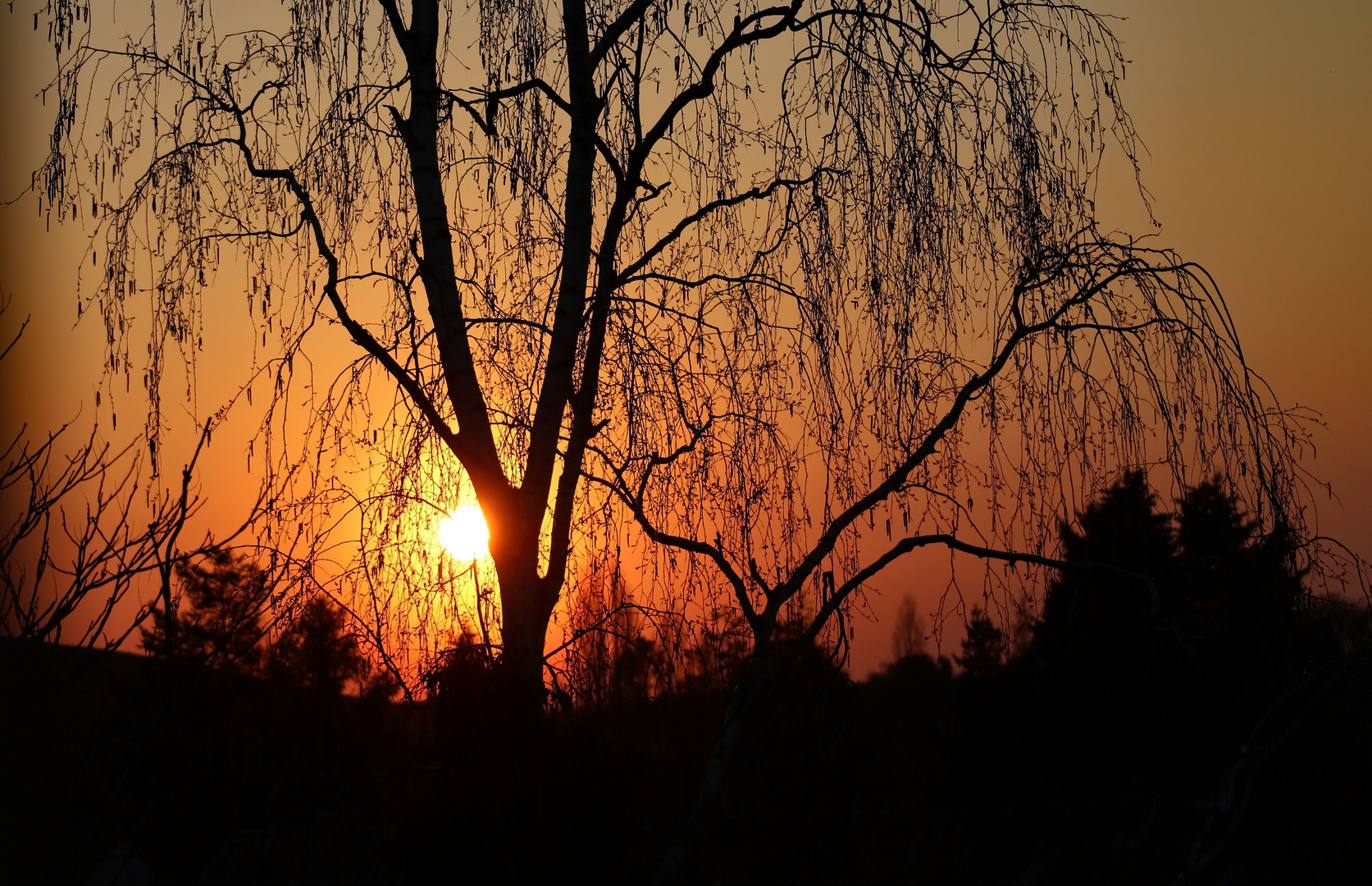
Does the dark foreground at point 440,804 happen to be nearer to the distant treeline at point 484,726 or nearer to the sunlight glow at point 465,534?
the distant treeline at point 484,726

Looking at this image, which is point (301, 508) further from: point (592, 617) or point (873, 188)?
point (873, 188)

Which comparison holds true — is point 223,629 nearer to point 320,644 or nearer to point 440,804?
point 320,644

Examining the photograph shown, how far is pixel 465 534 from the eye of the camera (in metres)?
4.34

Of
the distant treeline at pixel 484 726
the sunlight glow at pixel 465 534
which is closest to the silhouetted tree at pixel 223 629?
the distant treeline at pixel 484 726

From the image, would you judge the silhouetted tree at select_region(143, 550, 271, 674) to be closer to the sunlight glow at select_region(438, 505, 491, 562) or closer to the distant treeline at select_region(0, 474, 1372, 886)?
the distant treeline at select_region(0, 474, 1372, 886)

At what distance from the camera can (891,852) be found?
24.8ft

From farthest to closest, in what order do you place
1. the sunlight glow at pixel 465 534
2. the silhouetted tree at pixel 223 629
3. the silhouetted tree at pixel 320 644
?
the sunlight glow at pixel 465 534 < the silhouetted tree at pixel 320 644 < the silhouetted tree at pixel 223 629

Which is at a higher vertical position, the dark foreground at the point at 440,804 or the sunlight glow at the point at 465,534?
the sunlight glow at the point at 465,534

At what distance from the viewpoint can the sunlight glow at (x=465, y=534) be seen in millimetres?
4258

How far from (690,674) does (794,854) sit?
4.05 metres

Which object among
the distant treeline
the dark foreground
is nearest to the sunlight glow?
the distant treeline

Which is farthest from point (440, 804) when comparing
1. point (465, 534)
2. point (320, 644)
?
point (465, 534)

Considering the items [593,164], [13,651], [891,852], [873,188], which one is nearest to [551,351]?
[593,164]

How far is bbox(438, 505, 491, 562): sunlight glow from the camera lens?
426 cm
